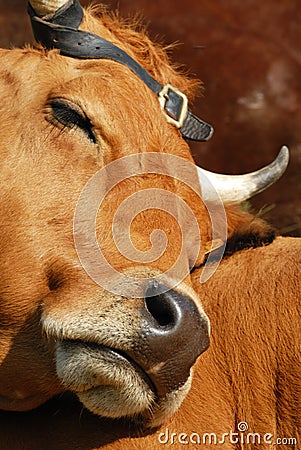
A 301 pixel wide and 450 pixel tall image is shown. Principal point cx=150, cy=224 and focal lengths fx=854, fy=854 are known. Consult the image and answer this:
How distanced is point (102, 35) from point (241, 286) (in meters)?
1.59

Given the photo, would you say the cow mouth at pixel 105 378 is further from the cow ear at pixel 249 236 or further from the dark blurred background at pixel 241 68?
the dark blurred background at pixel 241 68

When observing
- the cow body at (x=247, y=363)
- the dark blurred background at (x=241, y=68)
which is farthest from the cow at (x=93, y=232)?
the dark blurred background at (x=241, y=68)

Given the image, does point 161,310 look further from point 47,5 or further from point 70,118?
point 47,5

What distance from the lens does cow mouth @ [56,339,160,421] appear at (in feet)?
11.3

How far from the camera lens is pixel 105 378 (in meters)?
3.43

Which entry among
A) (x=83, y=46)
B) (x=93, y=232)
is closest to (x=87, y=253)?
(x=93, y=232)

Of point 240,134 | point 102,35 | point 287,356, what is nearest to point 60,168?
point 102,35

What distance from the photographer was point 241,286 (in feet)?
15.6

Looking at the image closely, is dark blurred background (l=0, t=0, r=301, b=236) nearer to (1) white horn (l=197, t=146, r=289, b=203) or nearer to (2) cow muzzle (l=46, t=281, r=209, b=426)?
(1) white horn (l=197, t=146, r=289, b=203)

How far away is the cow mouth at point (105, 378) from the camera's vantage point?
344 cm

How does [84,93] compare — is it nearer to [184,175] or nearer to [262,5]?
[184,175]

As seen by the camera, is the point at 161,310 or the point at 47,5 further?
the point at 47,5

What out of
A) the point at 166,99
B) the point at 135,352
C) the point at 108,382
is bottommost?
the point at 108,382

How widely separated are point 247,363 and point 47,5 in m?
2.19
